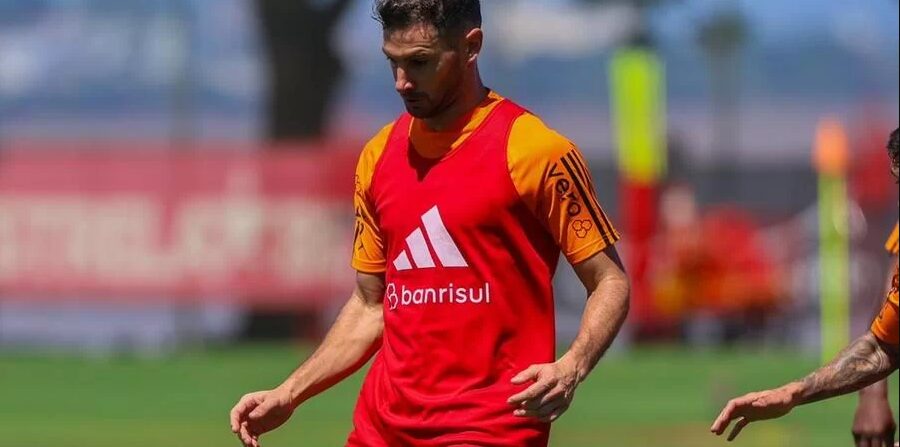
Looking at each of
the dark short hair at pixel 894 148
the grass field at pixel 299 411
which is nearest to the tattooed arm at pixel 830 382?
the dark short hair at pixel 894 148

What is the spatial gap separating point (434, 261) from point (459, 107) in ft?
1.67

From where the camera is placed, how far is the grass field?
1647 cm

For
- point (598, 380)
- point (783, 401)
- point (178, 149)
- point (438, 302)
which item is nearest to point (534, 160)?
point (438, 302)

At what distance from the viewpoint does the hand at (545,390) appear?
20.9 feet

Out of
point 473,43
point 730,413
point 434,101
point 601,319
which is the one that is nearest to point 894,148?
point 730,413

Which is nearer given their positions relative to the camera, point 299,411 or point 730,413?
point 730,413

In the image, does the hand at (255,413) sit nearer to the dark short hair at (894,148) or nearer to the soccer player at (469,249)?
the soccer player at (469,249)

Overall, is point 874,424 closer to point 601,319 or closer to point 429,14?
point 601,319

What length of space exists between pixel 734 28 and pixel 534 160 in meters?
23.8

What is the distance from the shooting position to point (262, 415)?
7129 mm

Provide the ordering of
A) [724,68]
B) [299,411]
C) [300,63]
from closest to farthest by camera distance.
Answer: [299,411], [300,63], [724,68]

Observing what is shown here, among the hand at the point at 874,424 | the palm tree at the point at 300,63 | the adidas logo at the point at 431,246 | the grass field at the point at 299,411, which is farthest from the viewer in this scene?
the palm tree at the point at 300,63

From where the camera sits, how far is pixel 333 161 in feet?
92.3

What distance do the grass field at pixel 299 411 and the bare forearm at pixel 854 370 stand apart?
26.0ft
